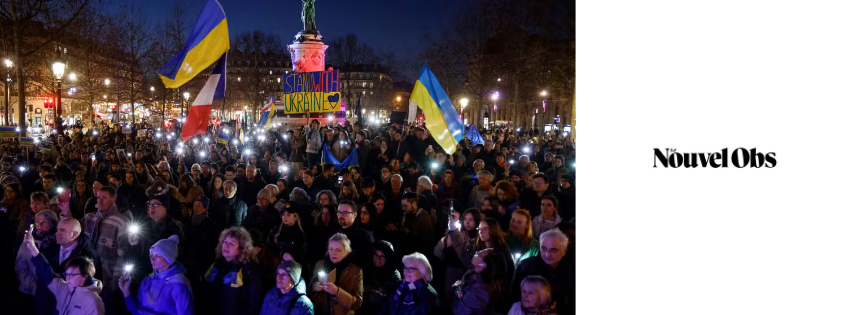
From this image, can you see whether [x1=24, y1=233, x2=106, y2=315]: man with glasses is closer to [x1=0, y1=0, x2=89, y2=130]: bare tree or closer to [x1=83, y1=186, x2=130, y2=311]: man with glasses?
[x1=83, y1=186, x2=130, y2=311]: man with glasses

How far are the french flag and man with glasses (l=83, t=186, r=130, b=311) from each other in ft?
6.73

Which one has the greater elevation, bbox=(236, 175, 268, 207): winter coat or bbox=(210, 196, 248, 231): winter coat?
bbox=(236, 175, 268, 207): winter coat

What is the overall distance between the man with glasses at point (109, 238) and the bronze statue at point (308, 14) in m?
32.8

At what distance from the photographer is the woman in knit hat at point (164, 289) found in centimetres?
425

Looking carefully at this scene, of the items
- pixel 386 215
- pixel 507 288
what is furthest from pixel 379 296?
pixel 386 215

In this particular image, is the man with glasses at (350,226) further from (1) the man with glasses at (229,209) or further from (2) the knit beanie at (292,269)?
(1) the man with glasses at (229,209)

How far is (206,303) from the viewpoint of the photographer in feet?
16.8

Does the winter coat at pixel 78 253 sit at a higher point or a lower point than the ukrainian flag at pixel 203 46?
lower

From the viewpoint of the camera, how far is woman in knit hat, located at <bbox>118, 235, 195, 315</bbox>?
4.25 metres

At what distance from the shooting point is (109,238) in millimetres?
5512
